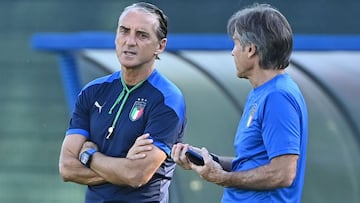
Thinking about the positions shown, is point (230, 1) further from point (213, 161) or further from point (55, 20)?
point (213, 161)

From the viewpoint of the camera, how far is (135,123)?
455 cm

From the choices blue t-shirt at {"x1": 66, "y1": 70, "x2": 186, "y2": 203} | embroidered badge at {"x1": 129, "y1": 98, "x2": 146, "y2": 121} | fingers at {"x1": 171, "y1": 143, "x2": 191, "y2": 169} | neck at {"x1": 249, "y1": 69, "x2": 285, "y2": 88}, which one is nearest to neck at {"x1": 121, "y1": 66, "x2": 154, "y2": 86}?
blue t-shirt at {"x1": 66, "y1": 70, "x2": 186, "y2": 203}

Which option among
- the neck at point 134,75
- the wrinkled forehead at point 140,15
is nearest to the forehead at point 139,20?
the wrinkled forehead at point 140,15

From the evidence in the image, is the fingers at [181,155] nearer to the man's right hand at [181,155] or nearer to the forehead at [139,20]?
the man's right hand at [181,155]

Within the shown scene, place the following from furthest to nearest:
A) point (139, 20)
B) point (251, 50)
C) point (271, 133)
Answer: point (139, 20)
point (251, 50)
point (271, 133)

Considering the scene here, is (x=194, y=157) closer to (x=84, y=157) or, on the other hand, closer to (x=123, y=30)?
(x=84, y=157)

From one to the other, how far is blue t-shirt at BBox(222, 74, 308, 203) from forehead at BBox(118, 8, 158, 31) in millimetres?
704

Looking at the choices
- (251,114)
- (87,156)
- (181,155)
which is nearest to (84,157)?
(87,156)

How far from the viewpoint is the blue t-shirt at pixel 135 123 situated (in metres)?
4.54

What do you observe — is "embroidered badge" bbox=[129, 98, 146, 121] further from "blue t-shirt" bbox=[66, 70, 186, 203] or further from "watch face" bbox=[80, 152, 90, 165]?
"watch face" bbox=[80, 152, 90, 165]

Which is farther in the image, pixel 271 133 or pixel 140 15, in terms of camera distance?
pixel 140 15

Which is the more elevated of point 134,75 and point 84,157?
point 134,75

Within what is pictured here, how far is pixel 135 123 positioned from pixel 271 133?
2.47 feet

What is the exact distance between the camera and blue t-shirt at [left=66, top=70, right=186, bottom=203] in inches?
179
